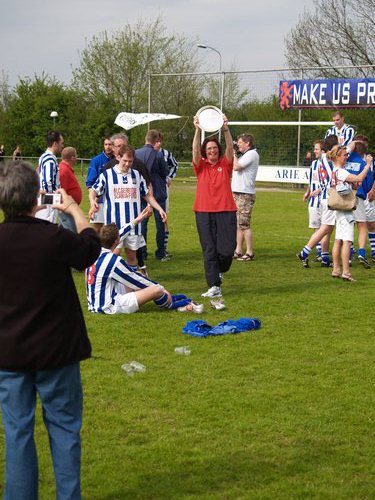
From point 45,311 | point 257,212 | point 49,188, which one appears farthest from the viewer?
point 257,212

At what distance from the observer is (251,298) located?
10.1 metres

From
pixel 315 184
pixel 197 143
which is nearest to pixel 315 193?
pixel 315 184

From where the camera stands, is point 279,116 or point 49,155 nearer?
point 49,155

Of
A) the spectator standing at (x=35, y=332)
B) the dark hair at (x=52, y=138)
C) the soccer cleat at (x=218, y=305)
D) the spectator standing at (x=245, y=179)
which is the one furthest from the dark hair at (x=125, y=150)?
the spectator standing at (x=35, y=332)

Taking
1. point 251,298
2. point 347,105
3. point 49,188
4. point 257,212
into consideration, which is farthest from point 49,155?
point 347,105

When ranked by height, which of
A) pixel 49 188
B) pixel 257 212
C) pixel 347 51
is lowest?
pixel 257 212

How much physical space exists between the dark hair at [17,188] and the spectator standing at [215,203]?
5.89 meters

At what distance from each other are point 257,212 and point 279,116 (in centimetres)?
800

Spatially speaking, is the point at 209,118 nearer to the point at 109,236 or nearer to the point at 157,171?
the point at 109,236

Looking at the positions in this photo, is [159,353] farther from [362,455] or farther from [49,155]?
[49,155]

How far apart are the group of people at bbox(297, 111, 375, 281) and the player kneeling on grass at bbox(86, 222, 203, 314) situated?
9.75 feet

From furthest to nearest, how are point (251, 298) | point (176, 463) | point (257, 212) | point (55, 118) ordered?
point (55, 118), point (257, 212), point (251, 298), point (176, 463)

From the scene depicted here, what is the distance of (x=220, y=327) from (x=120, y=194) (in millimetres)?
2770

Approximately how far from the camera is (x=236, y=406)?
5.84 meters
